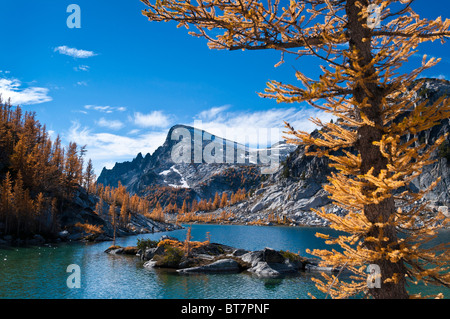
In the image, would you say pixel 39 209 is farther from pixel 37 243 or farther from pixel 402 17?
pixel 402 17

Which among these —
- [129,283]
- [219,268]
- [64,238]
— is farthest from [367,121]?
[64,238]

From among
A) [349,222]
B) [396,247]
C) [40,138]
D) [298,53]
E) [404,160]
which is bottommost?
[396,247]

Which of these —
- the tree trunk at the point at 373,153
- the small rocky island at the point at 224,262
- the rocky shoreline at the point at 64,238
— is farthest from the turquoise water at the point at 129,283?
the rocky shoreline at the point at 64,238

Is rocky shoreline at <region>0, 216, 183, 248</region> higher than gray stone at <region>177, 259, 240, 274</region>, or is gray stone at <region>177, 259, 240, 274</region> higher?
gray stone at <region>177, 259, 240, 274</region>

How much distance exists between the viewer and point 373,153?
20.0ft

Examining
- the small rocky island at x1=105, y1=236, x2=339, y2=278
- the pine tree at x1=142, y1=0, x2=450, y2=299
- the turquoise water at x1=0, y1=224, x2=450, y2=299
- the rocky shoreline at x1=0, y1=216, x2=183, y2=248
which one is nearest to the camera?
the pine tree at x1=142, y1=0, x2=450, y2=299

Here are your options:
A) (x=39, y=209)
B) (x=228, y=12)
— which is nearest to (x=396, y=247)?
(x=228, y=12)

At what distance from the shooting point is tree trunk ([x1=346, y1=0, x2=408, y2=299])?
5727mm

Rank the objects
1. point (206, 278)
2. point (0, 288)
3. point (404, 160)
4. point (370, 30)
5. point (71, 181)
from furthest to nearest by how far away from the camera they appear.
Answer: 1. point (71, 181)
2. point (206, 278)
3. point (0, 288)
4. point (370, 30)
5. point (404, 160)

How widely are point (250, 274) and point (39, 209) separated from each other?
62889 mm

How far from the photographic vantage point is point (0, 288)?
26.2 metres

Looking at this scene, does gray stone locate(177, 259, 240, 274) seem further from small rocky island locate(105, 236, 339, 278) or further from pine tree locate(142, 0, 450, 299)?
pine tree locate(142, 0, 450, 299)

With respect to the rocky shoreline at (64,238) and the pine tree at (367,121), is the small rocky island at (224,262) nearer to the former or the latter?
the pine tree at (367,121)

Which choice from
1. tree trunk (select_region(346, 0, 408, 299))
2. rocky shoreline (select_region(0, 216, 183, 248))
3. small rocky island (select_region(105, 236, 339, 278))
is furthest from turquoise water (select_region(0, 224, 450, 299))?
rocky shoreline (select_region(0, 216, 183, 248))
